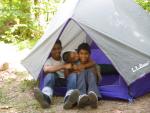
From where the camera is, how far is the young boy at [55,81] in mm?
4230

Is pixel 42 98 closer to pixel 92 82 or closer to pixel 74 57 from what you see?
pixel 92 82

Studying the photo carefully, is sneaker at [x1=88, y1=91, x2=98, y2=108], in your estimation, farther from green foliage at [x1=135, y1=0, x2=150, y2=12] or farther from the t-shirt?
green foliage at [x1=135, y1=0, x2=150, y2=12]

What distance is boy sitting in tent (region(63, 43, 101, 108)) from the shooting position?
165 inches

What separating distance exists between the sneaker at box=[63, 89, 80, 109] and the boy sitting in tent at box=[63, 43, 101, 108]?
0.05 m

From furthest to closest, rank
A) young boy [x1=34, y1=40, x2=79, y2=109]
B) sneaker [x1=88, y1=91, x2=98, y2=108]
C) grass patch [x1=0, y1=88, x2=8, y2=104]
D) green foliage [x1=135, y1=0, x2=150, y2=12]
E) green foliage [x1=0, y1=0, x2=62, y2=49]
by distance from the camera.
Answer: green foliage [x1=0, y1=0, x2=62, y2=49] < green foliage [x1=135, y1=0, x2=150, y2=12] < grass patch [x1=0, y1=88, x2=8, y2=104] < young boy [x1=34, y1=40, x2=79, y2=109] < sneaker [x1=88, y1=91, x2=98, y2=108]

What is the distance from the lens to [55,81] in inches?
186

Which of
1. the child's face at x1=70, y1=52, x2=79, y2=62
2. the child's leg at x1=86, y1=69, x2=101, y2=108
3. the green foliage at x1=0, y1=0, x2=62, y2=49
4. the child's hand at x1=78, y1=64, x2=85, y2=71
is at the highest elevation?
the child's face at x1=70, y1=52, x2=79, y2=62

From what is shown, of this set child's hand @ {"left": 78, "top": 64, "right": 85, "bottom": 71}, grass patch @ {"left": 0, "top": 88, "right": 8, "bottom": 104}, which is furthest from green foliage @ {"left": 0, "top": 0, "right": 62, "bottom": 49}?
child's hand @ {"left": 78, "top": 64, "right": 85, "bottom": 71}

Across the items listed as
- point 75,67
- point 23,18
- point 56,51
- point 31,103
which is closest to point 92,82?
point 75,67

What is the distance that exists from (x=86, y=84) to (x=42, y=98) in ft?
1.91

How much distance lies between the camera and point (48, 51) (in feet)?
15.0

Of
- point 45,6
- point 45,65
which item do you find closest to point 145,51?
point 45,65

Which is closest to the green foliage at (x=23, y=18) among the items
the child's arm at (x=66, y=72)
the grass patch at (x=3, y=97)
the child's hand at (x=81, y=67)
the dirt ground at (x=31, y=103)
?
the dirt ground at (x=31, y=103)

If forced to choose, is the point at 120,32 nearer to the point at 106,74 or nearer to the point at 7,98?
the point at 106,74
